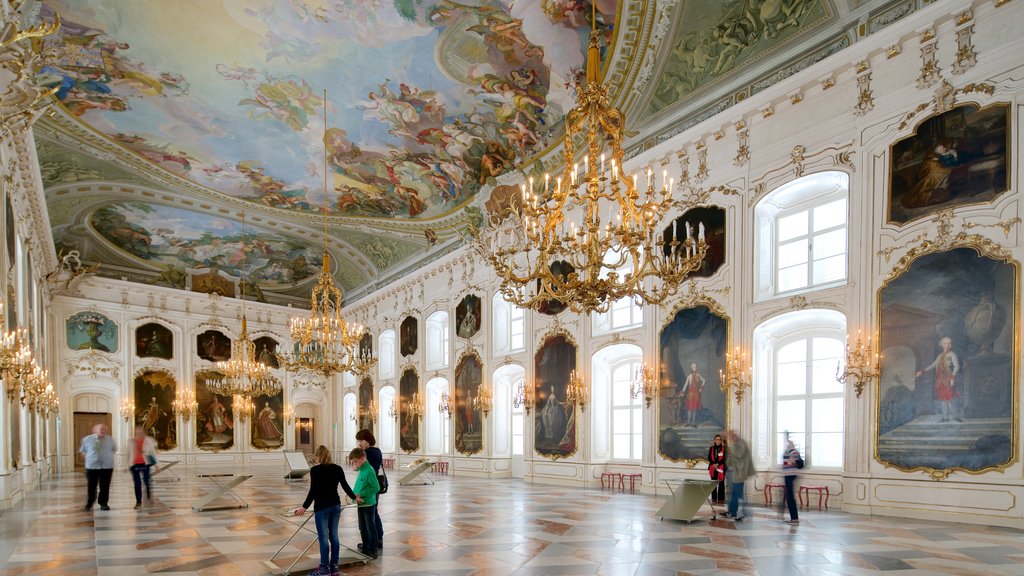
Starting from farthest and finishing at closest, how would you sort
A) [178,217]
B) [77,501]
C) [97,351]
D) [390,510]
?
[97,351]
[178,217]
[77,501]
[390,510]

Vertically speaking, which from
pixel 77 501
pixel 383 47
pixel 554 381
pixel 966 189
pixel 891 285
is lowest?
pixel 77 501

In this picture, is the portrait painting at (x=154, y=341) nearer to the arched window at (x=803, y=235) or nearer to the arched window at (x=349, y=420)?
the arched window at (x=349, y=420)

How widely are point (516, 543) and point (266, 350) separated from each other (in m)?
25.2

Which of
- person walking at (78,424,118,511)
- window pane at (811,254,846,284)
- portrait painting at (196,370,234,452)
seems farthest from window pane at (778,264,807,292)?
portrait painting at (196,370,234,452)

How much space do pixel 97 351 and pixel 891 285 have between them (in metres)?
26.6

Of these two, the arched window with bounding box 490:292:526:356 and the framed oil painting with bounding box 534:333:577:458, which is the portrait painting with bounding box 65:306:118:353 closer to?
the arched window with bounding box 490:292:526:356

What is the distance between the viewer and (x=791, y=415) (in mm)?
12289

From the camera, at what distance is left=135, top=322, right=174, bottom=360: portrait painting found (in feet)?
90.2

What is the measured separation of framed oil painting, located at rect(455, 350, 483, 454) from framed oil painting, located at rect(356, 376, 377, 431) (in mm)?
6442

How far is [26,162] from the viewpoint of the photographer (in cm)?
1430

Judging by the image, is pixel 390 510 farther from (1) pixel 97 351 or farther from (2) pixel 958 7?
(1) pixel 97 351

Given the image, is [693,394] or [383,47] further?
[383,47]

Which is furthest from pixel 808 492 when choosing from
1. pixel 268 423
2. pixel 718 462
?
pixel 268 423

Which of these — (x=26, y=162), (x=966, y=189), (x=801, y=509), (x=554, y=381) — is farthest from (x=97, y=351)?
(x=966, y=189)
